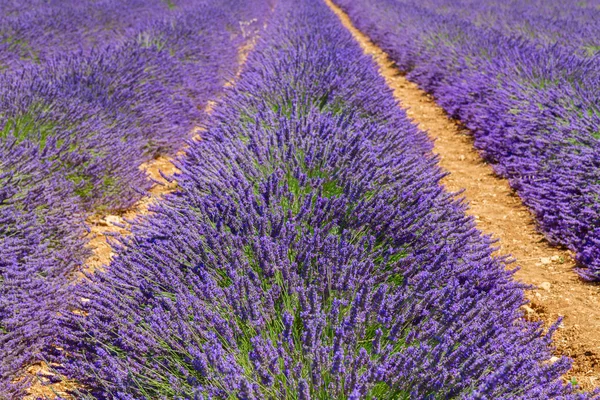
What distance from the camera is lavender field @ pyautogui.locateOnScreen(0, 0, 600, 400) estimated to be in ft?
5.25

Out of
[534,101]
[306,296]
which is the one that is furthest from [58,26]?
[306,296]

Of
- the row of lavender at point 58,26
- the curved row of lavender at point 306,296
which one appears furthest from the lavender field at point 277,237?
the row of lavender at point 58,26

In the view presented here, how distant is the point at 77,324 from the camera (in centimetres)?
196

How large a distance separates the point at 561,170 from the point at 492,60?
133 inches

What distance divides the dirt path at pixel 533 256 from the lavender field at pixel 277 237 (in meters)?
0.10

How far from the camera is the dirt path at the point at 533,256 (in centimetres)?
257

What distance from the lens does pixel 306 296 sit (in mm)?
1896

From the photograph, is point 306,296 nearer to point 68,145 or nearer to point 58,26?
point 68,145

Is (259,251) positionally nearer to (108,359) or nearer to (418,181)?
(108,359)

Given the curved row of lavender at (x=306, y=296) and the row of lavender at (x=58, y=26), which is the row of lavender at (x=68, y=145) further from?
the curved row of lavender at (x=306, y=296)

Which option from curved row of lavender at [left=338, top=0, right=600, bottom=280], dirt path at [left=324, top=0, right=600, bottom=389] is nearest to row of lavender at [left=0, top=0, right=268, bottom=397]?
dirt path at [left=324, top=0, right=600, bottom=389]

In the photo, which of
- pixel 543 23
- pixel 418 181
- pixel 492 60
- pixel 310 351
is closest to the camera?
pixel 310 351

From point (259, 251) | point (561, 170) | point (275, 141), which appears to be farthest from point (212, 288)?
point (561, 170)

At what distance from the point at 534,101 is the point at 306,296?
154 inches
